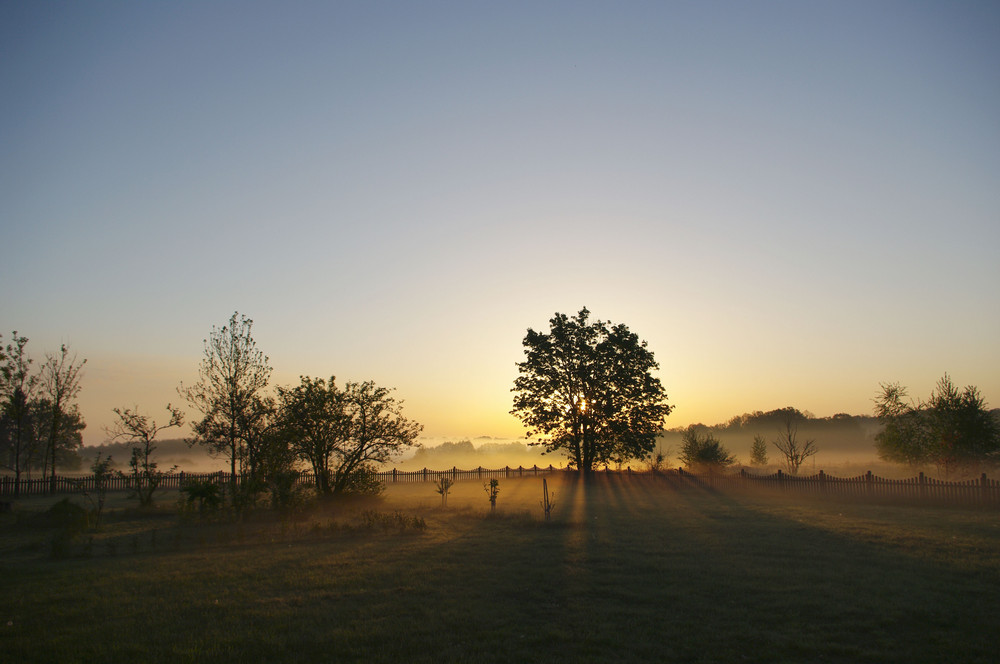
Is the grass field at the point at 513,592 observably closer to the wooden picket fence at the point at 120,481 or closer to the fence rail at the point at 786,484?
the fence rail at the point at 786,484

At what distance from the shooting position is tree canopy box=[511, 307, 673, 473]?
41.4m

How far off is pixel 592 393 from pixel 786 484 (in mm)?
14923

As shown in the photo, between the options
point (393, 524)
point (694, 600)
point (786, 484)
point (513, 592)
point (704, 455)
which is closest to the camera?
point (694, 600)

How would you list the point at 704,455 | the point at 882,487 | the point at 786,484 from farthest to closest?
the point at 704,455
the point at 786,484
the point at 882,487

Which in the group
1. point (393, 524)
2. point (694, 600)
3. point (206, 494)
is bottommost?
point (393, 524)

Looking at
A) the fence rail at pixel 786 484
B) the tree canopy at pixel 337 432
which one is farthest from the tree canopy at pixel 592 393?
the tree canopy at pixel 337 432

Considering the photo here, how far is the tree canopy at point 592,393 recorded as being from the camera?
1631 inches

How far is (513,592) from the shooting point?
1038 cm

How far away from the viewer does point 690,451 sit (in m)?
44.3

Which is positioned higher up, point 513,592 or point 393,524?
point 513,592

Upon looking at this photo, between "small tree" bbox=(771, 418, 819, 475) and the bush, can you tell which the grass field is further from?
"small tree" bbox=(771, 418, 819, 475)

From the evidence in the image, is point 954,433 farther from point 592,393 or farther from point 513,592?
point 513,592

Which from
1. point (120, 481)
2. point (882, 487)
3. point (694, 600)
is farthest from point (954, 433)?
point (120, 481)

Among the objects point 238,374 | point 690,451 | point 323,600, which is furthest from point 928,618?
point 690,451
